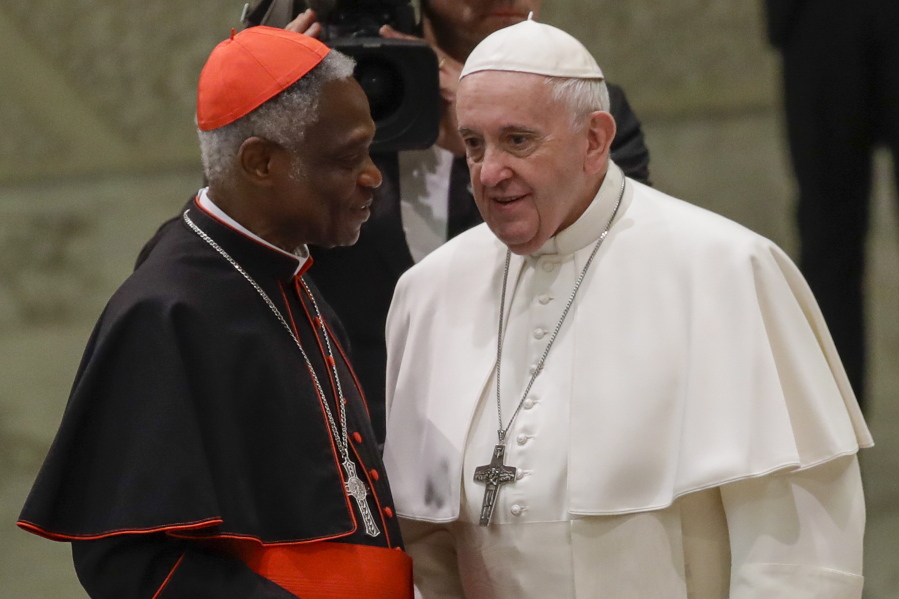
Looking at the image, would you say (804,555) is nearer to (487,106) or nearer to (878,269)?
(487,106)

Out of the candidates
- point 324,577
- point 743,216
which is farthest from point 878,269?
point 324,577

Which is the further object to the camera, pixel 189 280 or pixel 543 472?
pixel 543 472

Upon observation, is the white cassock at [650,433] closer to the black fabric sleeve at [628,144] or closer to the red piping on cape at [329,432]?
the red piping on cape at [329,432]

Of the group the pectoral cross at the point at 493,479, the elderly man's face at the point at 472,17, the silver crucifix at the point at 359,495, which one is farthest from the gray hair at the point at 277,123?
the elderly man's face at the point at 472,17

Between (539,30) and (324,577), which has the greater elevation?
(539,30)

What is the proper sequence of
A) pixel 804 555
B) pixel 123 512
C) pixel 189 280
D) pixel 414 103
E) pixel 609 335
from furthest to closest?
pixel 414 103, pixel 609 335, pixel 804 555, pixel 189 280, pixel 123 512

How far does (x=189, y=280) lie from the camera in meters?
1.98

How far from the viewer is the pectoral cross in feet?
7.36

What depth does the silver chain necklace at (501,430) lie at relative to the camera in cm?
225

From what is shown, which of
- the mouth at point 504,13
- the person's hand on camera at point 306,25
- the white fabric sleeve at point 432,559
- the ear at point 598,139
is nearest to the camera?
the ear at point 598,139

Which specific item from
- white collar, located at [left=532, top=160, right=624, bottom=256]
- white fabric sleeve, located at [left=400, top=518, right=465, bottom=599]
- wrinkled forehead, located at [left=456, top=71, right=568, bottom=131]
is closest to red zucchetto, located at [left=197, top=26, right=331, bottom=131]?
wrinkled forehead, located at [left=456, top=71, right=568, bottom=131]

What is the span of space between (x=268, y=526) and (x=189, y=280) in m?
0.39

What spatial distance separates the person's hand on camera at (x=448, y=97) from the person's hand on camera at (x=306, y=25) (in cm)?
25

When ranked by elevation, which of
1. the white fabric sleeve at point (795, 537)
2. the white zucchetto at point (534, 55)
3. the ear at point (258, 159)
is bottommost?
the white fabric sleeve at point (795, 537)
